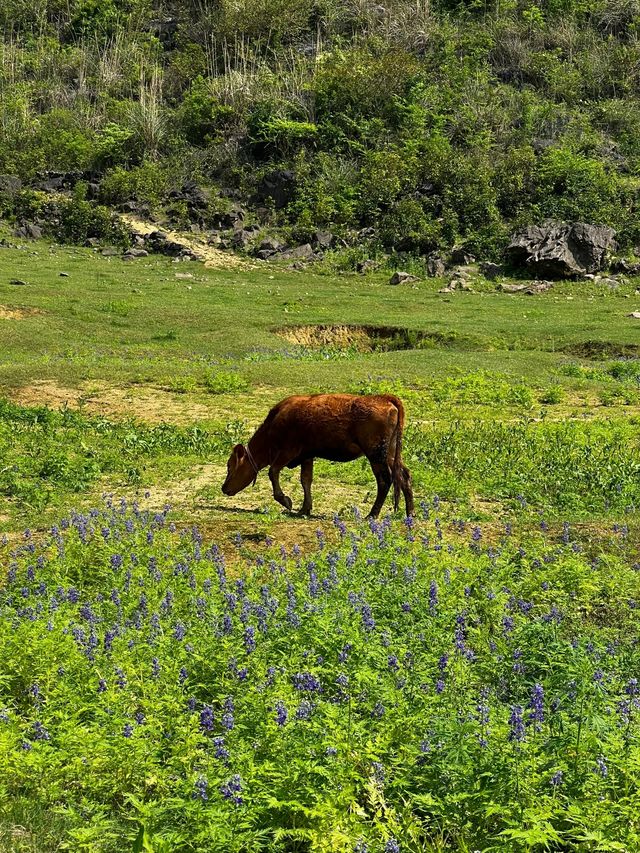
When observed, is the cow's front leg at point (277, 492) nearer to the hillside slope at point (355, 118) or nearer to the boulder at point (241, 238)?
the hillside slope at point (355, 118)

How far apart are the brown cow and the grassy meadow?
2.17 feet

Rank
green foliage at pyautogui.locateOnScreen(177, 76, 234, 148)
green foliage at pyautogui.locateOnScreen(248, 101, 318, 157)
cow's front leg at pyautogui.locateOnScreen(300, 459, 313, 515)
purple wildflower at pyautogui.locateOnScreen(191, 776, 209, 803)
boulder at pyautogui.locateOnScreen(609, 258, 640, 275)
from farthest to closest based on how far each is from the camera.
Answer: green foliage at pyautogui.locateOnScreen(177, 76, 234, 148)
green foliage at pyautogui.locateOnScreen(248, 101, 318, 157)
boulder at pyautogui.locateOnScreen(609, 258, 640, 275)
cow's front leg at pyautogui.locateOnScreen(300, 459, 313, 515)
purple wildflower at pyautogui.locateOnScreen(191, 776, 209, 803)

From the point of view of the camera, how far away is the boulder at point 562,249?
4669cm

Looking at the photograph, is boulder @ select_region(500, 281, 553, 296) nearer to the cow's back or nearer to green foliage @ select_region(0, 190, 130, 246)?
green foliage @ select_region(0, 190, 130, 246)

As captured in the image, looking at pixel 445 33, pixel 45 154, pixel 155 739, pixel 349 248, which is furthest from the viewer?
pixel 445 33

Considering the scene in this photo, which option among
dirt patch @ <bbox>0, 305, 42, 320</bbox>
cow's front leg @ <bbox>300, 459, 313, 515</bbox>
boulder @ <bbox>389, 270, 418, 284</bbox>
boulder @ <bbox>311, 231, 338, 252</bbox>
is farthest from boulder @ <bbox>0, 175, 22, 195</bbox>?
cow's front leg @ <bbox>300, 459, 313, 515</bbox>

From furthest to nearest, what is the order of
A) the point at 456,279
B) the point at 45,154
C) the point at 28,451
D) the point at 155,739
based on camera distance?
the point at 45,154 → the point at 456,279 → the point at 28,451 → the point at 155,739

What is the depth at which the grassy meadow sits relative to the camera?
4504 millimetres

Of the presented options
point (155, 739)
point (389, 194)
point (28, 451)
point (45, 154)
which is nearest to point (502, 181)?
point (389, 194)

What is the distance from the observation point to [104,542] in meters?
9.43

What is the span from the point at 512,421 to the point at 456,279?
91.7 feet

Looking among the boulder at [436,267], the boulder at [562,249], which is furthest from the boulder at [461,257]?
the boulder at [562,249]

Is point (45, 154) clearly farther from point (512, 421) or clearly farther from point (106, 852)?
point (106, 852)

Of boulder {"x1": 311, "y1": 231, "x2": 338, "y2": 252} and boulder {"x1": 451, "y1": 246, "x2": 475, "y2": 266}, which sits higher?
boulder {"x1": 311, "y1": 231, "x2": 338, "y2": 252}
